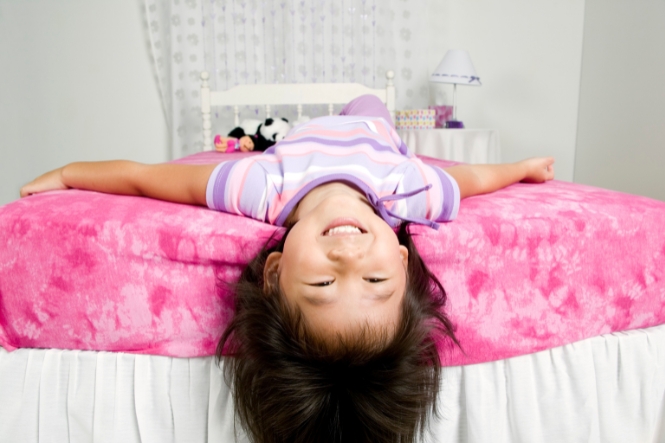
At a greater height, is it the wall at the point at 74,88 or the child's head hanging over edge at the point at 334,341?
the wall at the point at 74,88

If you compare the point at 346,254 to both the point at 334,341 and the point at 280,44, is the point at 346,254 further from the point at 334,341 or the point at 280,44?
the point at 280,44

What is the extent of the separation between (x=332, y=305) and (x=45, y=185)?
0.73 m

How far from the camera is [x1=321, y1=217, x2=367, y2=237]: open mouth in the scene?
0.76 m

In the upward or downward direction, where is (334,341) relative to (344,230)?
downward

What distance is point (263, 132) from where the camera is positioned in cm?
248

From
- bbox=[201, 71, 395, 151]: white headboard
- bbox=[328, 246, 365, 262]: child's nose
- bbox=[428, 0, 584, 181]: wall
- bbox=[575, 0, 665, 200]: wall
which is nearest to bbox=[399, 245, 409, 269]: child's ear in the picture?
bbox=[328, 246, 365, 262]: child's nose

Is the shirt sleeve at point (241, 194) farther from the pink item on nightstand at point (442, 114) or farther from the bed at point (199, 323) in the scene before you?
the pink item on nightstand at point (442, 114)

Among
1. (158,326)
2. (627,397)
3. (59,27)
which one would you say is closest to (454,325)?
(627,397)

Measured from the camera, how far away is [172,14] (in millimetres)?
2809

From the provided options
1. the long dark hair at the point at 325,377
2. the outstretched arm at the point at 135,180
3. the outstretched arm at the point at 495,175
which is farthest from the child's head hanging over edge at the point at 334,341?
the outstretched arm at the point at 495,175

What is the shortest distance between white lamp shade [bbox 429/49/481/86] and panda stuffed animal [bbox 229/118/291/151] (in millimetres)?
829

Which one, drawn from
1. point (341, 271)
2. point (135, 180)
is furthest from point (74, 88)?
point (341, 271)

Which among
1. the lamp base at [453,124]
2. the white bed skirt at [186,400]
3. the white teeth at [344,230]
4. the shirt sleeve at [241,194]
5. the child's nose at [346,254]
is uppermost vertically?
the lamp base at [453,124]

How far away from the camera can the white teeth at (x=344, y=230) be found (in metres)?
0.76
